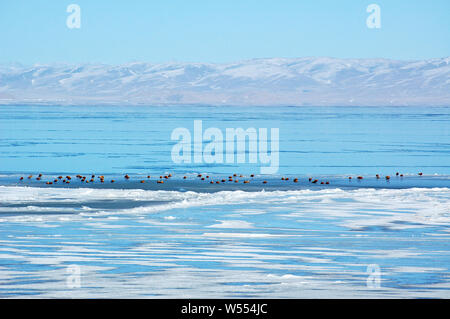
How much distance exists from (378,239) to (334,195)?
6.29 metres

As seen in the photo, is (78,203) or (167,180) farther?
(167,180)

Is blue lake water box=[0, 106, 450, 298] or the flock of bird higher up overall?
the flock of bird

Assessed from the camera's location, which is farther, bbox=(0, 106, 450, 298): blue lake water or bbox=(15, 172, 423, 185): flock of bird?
bbox=(15, 172, 423, 185): flock of bird

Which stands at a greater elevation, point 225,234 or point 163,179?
point 163,179

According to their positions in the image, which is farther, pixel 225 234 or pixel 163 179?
pixel 163 179

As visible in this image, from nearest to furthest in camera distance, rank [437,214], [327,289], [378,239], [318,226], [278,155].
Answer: [327,289] → [378,239] → [318,226] → [437,214] → [278,155]

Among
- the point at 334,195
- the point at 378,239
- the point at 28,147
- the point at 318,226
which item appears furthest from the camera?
the point at 28,147

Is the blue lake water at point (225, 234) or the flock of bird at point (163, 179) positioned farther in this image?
the flock of bird at point (163, 179)

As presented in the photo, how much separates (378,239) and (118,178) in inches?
473

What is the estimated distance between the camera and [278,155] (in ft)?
111

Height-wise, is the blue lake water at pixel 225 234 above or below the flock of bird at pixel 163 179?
below
